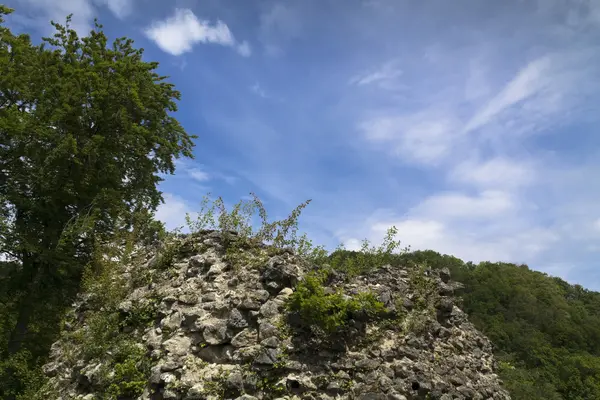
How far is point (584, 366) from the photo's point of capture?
4116cm

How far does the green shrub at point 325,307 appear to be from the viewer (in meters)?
6.72

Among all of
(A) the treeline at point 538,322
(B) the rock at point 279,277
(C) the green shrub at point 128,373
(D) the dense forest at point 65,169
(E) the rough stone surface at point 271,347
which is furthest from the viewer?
(A) the treeline at point 538,322

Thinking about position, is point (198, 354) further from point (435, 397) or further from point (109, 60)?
point (109, 60)

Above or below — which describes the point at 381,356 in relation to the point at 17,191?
below

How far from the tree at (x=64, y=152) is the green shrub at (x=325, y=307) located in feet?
24.7

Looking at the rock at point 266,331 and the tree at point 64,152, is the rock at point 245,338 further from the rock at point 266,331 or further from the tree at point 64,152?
the tree at point 64,152

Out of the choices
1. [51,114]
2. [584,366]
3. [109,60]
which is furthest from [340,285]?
[584,366]

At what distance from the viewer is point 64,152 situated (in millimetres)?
12172

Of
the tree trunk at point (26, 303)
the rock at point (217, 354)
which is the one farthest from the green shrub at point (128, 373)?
the tree trunk at point (26, 303)

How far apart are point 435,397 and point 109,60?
50.2ft

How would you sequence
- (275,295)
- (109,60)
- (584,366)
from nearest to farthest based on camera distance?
1. (275,295)
2. (109,60)
3. (584,366)

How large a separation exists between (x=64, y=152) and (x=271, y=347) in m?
9.48

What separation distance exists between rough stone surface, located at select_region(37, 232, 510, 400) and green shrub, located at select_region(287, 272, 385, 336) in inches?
9.1

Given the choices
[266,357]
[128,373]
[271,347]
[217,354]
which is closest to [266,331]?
[271,347]
